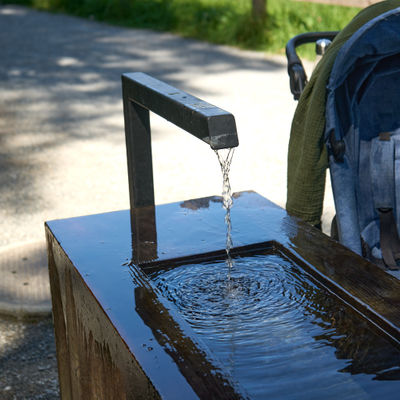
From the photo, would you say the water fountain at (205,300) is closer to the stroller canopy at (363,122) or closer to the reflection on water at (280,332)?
the reflection on water at (280,332)

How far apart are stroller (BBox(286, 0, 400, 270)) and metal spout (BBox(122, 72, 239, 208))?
65 centimetres

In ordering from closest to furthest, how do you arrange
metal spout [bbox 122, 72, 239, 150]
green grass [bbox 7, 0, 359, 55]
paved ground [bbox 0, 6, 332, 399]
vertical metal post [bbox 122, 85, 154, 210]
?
metal spout [bbox 122, 72, 239, 150] < vertical metal post [bbox 122, 85, 154, 210] < paved ground [bbox 0, 6, 332, 399] < green grass [bbox 7, 0, 359, 55]

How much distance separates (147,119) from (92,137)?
3.98 m

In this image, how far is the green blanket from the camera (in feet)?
7.69

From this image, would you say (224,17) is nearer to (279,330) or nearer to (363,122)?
(363,122)

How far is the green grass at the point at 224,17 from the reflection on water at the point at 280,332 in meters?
7.11

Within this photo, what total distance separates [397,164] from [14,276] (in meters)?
1.77

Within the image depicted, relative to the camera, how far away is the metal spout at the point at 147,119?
4.38 ft

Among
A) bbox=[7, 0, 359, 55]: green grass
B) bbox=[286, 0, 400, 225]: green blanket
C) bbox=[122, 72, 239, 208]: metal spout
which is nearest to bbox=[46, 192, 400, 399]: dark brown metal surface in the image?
bbox=[122, 72, 239, 208]: metal spout

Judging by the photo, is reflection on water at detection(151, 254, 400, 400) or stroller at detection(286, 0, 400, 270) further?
stroller at detection(286, 0, 400, 270)

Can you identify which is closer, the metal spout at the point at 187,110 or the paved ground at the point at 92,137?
the metal spout at the point at 187,110

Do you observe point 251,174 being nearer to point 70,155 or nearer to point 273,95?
point 70,155

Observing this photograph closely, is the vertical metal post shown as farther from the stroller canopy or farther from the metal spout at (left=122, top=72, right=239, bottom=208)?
the stroller canopy

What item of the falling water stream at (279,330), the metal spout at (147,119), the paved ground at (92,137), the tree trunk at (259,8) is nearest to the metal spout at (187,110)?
the metal spout at (147,119)
